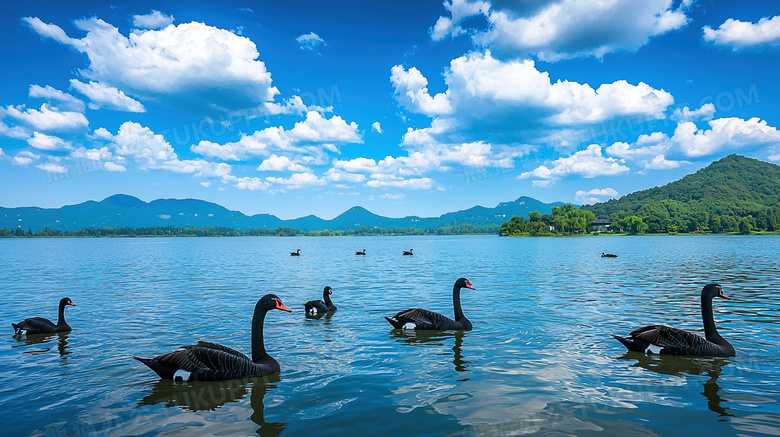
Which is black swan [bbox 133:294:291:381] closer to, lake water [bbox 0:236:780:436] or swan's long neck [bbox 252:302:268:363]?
lake water [bbox 0:236:780:436]

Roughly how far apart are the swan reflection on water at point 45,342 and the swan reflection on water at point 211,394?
493cm

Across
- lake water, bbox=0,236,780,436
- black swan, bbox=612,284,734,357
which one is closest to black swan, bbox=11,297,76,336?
lake water, bbox=0,236,780,436

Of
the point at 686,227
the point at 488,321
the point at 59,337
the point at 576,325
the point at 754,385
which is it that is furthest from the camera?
the point at 686,227

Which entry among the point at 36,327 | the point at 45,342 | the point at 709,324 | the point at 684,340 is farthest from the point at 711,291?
the point at 36,327

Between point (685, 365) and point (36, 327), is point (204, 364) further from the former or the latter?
point (685, 365)

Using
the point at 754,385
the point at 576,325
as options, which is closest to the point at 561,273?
the point at 576,325

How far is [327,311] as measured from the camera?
1878 cm

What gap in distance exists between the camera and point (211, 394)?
889 centimetres

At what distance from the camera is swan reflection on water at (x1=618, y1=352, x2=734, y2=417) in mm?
9267

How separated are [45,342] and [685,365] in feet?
60.1

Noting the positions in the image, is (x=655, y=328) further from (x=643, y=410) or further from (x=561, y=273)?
(x=561, y=273)

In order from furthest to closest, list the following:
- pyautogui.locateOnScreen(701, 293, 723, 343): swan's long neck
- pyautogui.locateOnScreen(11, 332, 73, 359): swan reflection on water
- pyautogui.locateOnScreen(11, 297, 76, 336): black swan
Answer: pyautogui.locateOnScreen(11, 297, 76, 336): black swan, pyautogui.locateOnScreen(11, 332, 73, 359): swan reflection on water, pyautogui.locateOnScreen(701, 293, 723, 343): swan's long neck

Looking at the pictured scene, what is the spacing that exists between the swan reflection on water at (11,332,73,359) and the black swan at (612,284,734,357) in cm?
1543

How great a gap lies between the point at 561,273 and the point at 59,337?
33034 millimetres
